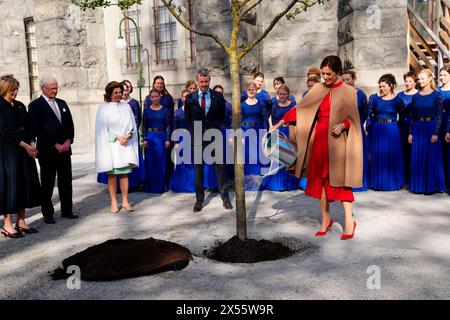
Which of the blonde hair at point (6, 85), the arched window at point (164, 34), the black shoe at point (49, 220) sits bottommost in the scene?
the black shoe at point (49, 220)

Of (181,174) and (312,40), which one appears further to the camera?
(312,40)

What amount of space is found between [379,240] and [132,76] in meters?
12.7

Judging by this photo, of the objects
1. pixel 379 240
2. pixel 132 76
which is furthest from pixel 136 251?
pixel 132 76

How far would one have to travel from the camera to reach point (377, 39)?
9672mm

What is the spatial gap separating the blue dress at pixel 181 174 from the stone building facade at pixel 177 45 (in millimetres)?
2706

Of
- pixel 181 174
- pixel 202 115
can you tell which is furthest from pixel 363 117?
pixel 181 174

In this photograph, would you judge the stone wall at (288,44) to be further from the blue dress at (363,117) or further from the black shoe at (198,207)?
the black shoe at (198,207)

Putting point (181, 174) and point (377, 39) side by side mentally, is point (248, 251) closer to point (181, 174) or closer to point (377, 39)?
point (181, 174)

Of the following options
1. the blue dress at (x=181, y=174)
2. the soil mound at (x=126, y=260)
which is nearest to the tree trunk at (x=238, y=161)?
the soil mound at (x=126, y=260)

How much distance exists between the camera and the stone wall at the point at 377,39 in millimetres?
9562

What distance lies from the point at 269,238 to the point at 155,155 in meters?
3.91

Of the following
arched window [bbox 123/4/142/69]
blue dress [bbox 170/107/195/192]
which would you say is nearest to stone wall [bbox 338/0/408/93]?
blue dress [bbox 170/107/195/192]

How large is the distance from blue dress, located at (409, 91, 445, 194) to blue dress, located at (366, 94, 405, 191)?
0.26m

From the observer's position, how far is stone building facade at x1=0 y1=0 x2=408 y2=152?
31.8 feet
